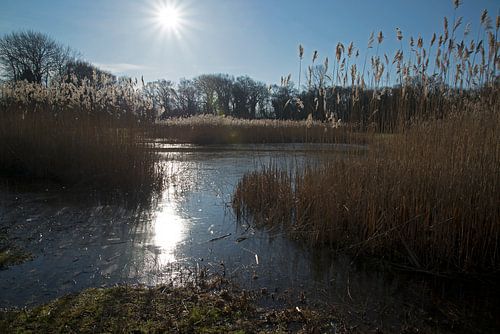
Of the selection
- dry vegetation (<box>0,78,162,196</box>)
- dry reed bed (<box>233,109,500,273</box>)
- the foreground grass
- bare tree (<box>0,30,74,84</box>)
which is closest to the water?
the foreground grass

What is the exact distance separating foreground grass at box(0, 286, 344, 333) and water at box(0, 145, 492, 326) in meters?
0.18

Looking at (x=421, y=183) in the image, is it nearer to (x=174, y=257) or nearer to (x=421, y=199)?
(x=421, y=199)

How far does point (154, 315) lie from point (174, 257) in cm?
95

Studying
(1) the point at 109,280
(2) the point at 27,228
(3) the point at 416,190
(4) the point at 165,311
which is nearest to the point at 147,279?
(1) the point at 109,280

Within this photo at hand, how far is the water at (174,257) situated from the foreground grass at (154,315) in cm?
18

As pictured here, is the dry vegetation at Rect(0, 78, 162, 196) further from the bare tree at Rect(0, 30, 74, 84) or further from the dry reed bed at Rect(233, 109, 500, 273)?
the bare tree at Rect(0, 30, 74, 84)

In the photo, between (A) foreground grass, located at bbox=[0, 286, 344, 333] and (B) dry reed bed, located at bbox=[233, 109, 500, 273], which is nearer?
(A) foreground grass, located at bbox=[0, 286, 344, 333]

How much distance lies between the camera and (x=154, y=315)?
6.44 feet

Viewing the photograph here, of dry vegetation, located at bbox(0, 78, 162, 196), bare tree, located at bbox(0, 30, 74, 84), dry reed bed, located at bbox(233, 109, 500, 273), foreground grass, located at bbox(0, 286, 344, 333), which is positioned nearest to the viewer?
foreground grass, located at bbox(0, 286, 344, 333)

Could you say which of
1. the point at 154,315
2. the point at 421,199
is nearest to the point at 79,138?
the point at 154,315

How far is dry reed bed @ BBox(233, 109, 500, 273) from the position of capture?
9.05 ft

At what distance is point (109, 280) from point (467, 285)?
2616mm

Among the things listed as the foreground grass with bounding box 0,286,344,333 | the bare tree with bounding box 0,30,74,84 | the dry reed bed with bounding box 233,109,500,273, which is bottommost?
the foreground grass with bounding box 0,286,344,333

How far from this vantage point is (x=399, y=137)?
346 cm
